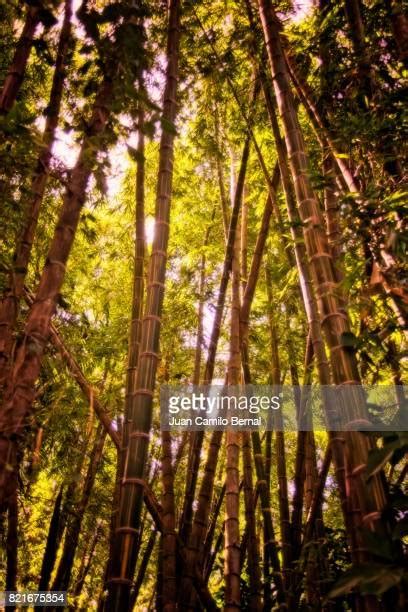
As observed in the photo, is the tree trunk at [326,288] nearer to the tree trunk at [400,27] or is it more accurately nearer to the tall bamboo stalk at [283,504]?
the tree trunk at [400,27]

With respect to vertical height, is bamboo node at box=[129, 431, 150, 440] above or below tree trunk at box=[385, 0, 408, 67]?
below

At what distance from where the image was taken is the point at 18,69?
6.40 feet

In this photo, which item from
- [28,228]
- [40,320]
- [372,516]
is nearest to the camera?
[372,516]

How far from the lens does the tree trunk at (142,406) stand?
1.62 meters

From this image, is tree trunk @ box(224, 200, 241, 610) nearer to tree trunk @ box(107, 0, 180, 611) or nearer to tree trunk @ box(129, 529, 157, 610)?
tree trunk @ box(107, 0, 180, 611)

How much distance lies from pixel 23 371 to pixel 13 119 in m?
0.75

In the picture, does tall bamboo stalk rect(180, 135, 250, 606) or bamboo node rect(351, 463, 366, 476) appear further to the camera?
tall bamboo stalk rect(180, 135, 250, 606)

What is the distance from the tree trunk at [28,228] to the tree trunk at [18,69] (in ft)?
0.24

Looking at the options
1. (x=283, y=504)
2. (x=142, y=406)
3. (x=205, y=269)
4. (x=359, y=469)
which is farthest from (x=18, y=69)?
(x=205, y=269)

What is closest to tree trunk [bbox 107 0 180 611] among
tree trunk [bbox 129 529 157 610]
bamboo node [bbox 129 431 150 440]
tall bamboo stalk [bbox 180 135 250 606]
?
bamboo node [bbox 129 431 150 440]

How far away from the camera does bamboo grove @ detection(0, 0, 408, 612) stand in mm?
1585

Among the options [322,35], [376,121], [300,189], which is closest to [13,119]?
[300,189]

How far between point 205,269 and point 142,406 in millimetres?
3540

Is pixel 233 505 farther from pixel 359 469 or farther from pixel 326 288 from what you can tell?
pixel 326 288
